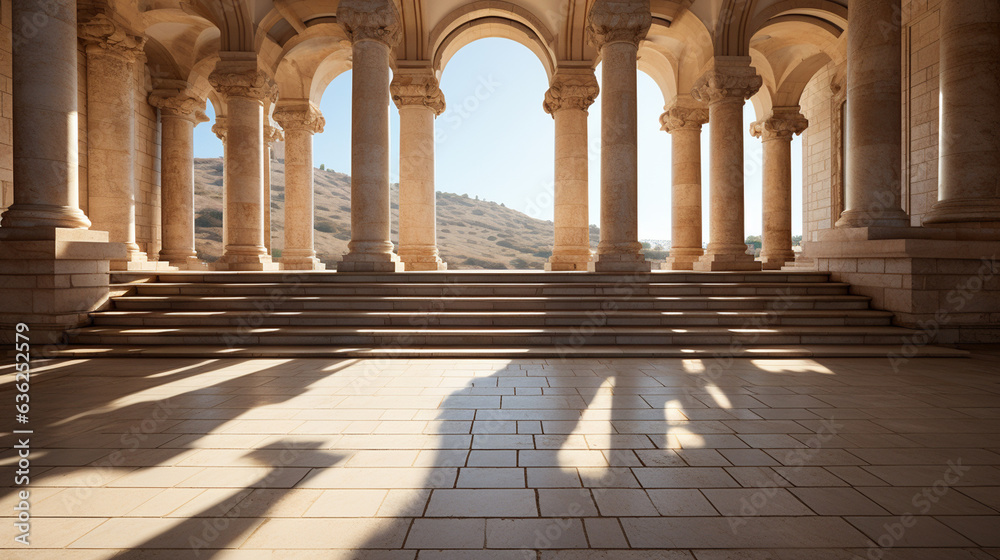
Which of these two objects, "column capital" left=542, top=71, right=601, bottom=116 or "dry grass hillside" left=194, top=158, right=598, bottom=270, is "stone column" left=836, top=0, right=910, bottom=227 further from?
"dry grass hillside" left=194, top=158, right=598, bottom=270

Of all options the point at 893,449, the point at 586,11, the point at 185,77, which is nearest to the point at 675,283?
the point at 893,449

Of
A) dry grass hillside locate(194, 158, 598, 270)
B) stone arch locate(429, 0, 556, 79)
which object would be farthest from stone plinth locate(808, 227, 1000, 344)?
dry grass hillside locate(194, 158, 598, 270)

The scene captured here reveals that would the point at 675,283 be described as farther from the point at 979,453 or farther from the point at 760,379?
the point at 979,453

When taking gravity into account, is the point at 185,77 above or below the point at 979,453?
above

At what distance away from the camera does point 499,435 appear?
448 cm

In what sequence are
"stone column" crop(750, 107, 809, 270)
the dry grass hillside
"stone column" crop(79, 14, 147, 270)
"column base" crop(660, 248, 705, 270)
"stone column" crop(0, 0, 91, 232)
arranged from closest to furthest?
"stone column" crop(0, 0, 91, 232), "stone column" crop(79, 14, 147, 270), "column base" crop(660, 248, 705, 270), "stone column" crop(750, 107, 809, 270), the dry grass hillside

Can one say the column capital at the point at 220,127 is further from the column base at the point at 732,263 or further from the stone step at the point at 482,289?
the column base at the point at 732,263

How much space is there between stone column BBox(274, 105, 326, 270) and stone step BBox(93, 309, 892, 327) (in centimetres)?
942

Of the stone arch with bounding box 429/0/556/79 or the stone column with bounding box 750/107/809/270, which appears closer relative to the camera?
the stone arch with bounding box 429/0/556/79

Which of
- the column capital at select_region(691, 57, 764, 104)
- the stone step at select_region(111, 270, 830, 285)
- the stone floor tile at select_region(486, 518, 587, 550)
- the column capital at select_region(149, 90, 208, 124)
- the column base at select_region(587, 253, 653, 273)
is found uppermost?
the column capital at select_region(149, 90, 208, 124)

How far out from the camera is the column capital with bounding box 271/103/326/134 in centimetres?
2012

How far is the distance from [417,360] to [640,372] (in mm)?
3581

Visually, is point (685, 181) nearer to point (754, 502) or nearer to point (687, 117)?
point (687, 117)

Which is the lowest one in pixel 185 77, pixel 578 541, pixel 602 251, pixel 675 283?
pixel 578 541
